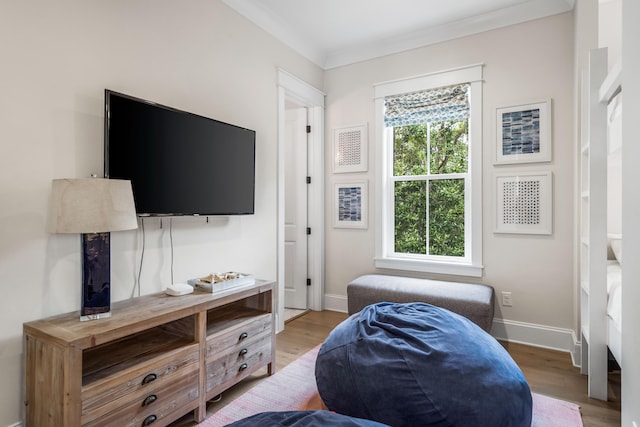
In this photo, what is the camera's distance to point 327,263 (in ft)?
13.0

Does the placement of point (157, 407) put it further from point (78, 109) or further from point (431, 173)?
point (431, 173)

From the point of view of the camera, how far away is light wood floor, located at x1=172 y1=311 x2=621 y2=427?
78.2 inches

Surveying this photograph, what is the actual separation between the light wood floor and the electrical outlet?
13.0 inches

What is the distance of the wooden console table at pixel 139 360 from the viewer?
140cm

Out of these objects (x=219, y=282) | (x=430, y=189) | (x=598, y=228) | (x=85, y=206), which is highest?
(x=430, y=189)

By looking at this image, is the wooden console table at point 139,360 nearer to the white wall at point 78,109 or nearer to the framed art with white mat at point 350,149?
the white wall at point 78,109

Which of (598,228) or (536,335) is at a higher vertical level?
(598,228)

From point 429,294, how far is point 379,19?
246 centimetres

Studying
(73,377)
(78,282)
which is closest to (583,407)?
(73,377)

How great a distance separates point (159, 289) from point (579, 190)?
3076 mm

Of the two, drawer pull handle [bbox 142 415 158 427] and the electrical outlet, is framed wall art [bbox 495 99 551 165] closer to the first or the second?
the electrical outlet

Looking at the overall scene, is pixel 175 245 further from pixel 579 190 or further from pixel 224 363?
pixel 579 190

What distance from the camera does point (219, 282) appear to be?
2.15m

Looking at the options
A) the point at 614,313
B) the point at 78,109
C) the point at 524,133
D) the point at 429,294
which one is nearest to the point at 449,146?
the point at 524,133
